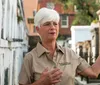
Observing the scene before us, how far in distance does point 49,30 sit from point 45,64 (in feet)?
0.86

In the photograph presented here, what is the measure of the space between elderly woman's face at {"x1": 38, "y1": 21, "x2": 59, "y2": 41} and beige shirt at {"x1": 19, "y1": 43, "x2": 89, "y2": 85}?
0.37 feet

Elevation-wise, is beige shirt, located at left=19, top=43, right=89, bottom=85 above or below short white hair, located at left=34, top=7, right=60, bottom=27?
below

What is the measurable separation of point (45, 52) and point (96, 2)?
90.5ft

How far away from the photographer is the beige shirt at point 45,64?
2688mm

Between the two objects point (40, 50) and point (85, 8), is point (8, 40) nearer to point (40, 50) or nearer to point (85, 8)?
point (40, 50)

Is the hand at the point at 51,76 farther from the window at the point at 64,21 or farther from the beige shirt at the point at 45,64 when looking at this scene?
the window at the point at 64,21

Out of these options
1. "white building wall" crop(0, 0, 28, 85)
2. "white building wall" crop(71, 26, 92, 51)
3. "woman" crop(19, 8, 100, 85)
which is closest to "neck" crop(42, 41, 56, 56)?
"woman" crop(19, 8, 100, 85)

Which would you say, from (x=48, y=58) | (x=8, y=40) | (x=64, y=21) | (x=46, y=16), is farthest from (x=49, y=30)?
(x=64, y=21)

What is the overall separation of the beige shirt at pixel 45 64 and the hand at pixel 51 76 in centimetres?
12

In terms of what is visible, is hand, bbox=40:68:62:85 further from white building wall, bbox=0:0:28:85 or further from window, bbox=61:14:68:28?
window, bbox=61:14:68:28

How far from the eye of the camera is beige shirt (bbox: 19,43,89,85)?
8.82 ft

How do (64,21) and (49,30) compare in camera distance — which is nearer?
(49,30)

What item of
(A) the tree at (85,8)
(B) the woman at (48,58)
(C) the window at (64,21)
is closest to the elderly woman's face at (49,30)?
(B) the woman at (48,58)

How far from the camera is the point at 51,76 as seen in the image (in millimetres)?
2520
